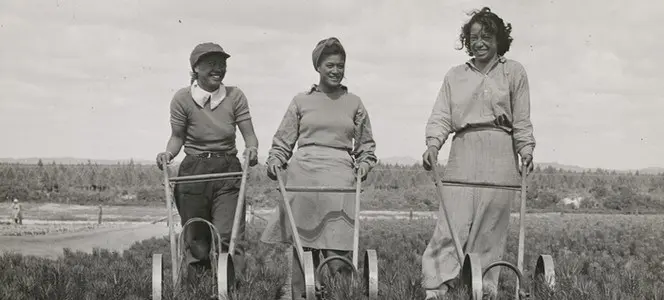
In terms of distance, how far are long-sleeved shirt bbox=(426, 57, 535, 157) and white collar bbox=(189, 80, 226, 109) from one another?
5.16 ft

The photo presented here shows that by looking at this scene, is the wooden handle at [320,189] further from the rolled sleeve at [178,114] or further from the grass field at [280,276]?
the rolled sleeve at [178,114]

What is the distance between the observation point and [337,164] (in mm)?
5285

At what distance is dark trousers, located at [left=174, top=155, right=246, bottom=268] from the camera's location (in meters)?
5.56

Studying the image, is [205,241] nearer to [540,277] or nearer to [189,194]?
[189,194]

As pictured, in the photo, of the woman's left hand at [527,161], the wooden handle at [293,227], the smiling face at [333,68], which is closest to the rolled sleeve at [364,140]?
the smiling face at [333,68]

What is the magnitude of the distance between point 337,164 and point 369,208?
27337 mm

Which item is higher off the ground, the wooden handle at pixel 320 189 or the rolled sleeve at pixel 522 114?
the rolled sleeve at pixel 522 114

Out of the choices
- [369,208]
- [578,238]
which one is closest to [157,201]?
[369,208]

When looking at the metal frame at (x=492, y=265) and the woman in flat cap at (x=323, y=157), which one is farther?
the woman in flat cap at (x=323, y=157)

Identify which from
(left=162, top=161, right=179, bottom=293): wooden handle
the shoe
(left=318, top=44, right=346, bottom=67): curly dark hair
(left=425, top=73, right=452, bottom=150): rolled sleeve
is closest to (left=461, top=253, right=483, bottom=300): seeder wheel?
the shoe

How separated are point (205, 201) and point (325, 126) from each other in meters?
1.09

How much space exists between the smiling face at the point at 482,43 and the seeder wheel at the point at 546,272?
1415 mm

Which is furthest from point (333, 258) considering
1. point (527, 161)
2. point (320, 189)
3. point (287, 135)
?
point (527, 161)

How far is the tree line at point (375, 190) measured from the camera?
111 ft
